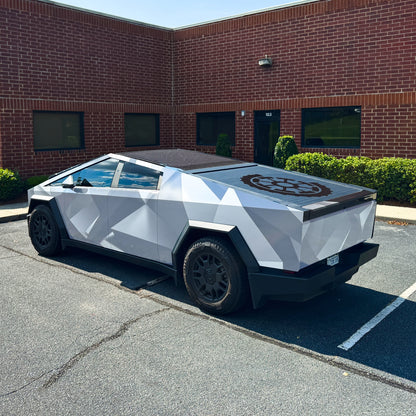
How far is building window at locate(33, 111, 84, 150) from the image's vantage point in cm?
1472

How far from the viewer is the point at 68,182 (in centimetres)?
651

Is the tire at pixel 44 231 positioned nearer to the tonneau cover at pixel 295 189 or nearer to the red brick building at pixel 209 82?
the tonneau cover at pixel 295 189

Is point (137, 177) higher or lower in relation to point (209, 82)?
lower

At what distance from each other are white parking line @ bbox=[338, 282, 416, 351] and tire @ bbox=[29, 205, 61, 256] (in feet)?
14.1

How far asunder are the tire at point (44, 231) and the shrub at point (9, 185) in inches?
231

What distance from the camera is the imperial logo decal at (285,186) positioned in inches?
190

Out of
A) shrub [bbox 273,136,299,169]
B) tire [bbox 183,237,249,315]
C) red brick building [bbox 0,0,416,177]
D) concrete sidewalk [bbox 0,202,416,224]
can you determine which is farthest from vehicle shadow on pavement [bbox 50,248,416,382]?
red brick building [bbox 0,0,416,177]

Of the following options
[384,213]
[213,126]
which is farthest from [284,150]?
[384,213]

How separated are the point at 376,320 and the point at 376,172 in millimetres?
7758

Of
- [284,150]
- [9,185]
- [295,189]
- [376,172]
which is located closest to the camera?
[295,189]

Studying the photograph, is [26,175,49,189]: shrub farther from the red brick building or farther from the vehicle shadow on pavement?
the vehicle shadow on pavement

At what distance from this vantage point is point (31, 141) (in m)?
14.4

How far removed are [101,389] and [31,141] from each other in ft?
40.3

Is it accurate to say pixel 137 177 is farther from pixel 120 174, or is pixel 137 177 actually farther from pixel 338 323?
pixel 338 323
